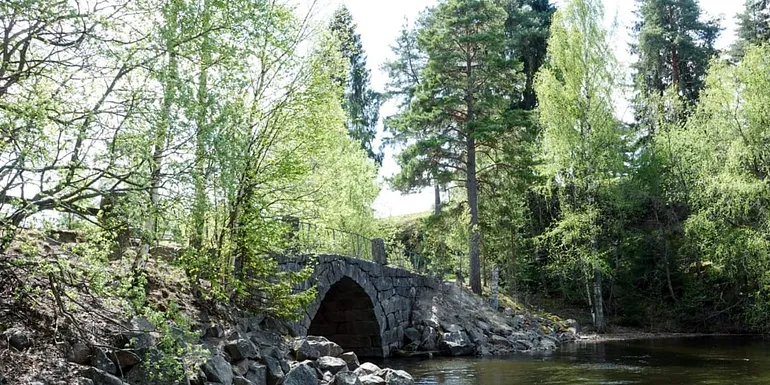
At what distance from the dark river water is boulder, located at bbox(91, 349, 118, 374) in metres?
6.65

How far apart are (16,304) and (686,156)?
2272cm

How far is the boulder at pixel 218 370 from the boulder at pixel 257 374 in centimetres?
58

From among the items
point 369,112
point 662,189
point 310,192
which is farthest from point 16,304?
point 369,112

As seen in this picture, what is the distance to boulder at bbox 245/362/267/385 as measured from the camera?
9031mm

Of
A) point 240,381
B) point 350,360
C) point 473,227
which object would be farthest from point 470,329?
point 240,381

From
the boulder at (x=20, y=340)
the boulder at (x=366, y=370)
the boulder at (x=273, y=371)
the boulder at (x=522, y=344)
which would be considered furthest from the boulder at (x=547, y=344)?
the boulder at (x=20, y=340)

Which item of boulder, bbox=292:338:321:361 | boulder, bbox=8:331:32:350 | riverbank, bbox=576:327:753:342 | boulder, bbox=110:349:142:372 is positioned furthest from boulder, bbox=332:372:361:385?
riverbank, bbox=576:327:753:342

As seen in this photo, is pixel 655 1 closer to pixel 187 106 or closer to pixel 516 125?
pixel 516 125

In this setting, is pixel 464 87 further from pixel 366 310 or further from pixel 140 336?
pixel 140 336

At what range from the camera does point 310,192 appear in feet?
37.5

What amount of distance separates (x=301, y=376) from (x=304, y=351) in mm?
1404

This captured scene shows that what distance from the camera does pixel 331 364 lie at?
10.6 meters

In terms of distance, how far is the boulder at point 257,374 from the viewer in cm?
903

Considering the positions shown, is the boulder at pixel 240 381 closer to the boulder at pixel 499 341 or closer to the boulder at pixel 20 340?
the boulder at pixel 20 340
